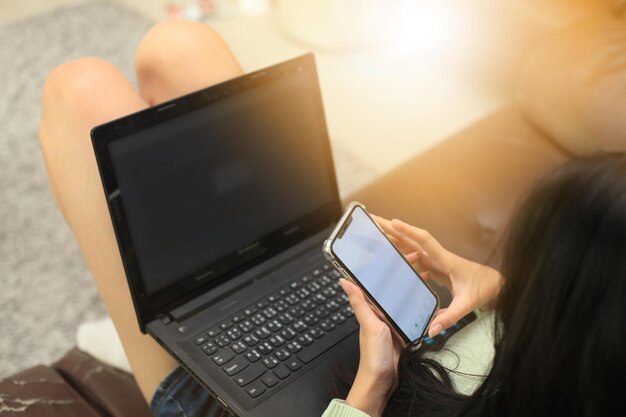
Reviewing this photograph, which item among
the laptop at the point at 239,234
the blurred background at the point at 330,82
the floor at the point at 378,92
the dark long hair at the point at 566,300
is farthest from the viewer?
the floor at the point at 378,92

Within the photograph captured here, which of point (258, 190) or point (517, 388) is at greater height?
point (258, 190)

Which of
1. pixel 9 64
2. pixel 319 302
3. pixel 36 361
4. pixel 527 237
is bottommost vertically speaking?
pixel 36 361

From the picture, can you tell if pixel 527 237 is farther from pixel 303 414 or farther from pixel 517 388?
pixel 303 414

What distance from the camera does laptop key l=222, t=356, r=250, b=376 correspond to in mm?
777

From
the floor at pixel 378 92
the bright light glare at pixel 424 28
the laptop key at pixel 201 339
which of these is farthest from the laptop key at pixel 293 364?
the bright light glare at pixel 424 28

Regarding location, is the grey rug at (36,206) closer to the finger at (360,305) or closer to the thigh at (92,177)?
the thigh at (92,177)

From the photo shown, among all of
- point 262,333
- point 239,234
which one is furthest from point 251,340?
point 239,234

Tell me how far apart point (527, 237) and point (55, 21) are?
1.99 meters

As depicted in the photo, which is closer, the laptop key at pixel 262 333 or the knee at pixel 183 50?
the laptop key at pixel 262 333

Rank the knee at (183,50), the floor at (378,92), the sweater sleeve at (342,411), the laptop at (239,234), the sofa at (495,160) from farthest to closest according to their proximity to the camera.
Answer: the floor at (378,92), the knee at (183,50), the sofa at (495,160), the laptop at (239,234), the sweater sleeve at (342,411)

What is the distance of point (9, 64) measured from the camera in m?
1.99

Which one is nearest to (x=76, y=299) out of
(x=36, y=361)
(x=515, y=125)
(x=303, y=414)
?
(x=36, y=361)

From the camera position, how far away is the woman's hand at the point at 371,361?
690 millimetres

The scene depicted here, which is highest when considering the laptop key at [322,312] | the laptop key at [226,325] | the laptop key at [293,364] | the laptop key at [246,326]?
the laptop key at [226,325]
